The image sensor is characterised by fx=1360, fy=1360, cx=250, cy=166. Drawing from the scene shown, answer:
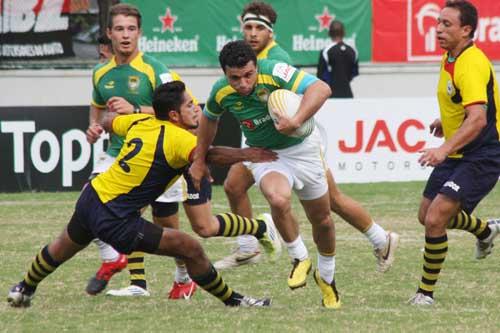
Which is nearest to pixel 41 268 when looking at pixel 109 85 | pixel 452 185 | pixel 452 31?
pixel 109 85

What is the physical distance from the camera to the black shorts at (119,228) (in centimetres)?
826

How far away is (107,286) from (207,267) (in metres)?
1.83

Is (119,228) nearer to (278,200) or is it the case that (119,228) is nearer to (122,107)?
(278,200)

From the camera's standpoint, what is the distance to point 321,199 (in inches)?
353

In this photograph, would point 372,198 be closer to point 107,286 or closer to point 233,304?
point 107,286

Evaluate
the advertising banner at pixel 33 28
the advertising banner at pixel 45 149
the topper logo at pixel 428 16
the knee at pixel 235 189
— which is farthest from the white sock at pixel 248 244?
the topper logo at pixel 428 16

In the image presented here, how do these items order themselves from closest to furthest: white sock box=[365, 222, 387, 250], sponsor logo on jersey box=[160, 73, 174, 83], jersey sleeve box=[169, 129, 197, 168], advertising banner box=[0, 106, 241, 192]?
jersey sleeve box=[169, 129, 197, 168]
sponsor logo on jersey box=[160, 73, 174, 83]
white sock box=[365, 222, 387, 250]
advertising banner box=[0, 106, 241, 192]

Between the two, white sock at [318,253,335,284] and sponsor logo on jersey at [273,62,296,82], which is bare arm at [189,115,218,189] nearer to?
sponsor logo on jersey at [273,62,296,82]

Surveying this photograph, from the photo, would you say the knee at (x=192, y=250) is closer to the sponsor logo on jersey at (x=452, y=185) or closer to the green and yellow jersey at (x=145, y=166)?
the green and yellow jersey at (x=145, y=166)

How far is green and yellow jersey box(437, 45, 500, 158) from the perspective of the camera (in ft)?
29.0

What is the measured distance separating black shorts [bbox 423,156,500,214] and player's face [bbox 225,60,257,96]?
1.51m

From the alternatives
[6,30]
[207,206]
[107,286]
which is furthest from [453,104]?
[6,30]

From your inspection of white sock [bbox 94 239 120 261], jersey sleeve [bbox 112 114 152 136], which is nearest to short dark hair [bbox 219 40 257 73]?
jersey sleeve [bbox 112 114 152 136]

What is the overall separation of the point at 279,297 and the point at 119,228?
5.24ft
